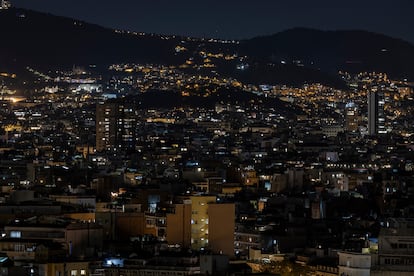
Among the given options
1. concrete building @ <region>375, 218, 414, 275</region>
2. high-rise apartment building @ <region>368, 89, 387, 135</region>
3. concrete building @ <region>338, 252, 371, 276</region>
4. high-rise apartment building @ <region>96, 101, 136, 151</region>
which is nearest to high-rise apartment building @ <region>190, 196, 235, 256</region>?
concrete building @ <region>338, 252, 371, 276</region>

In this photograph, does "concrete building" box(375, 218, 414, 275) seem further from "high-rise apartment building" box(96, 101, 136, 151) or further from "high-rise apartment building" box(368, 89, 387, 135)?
"high-rise apartment building" box(368, 89, 387, 135)

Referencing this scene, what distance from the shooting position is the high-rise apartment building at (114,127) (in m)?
117

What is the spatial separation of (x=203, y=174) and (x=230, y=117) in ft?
336

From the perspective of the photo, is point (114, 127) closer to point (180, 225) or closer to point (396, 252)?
point (180, 225)

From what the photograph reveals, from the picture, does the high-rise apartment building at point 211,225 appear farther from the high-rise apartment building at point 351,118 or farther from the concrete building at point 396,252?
the high-rise apartment building at point 351,118

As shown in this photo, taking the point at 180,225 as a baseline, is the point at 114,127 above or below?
above

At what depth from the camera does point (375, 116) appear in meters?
165

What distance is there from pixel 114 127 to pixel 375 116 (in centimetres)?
5072

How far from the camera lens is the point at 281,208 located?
179ft

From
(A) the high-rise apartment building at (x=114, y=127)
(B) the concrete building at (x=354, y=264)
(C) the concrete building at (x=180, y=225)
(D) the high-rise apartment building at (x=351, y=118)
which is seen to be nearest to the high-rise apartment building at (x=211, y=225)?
(C) the concrete building at (x=180, y=225)

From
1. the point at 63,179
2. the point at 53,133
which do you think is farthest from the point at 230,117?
the point at 63,179

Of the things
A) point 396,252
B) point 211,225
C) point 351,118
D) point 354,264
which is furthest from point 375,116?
point 396,252

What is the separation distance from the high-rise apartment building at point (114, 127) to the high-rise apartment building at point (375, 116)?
4173 centimetres

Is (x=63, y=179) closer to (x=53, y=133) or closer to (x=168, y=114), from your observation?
(x=53, y=133)
